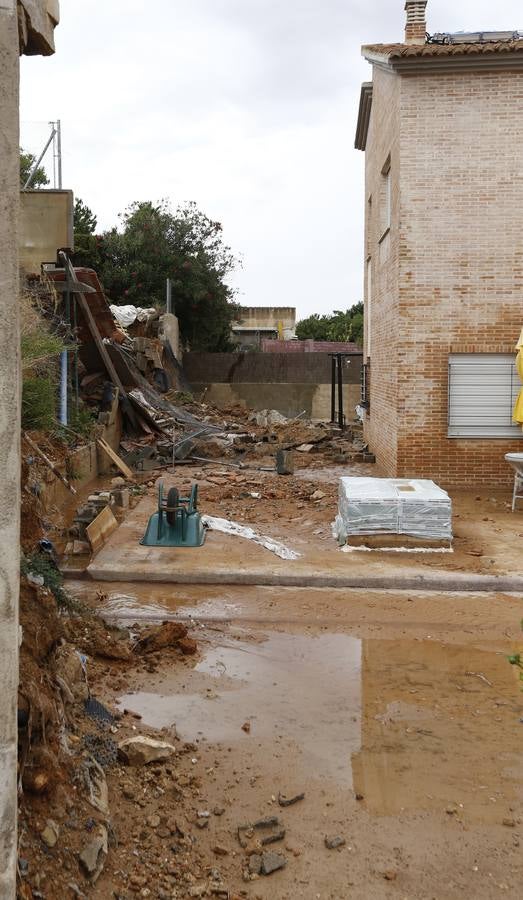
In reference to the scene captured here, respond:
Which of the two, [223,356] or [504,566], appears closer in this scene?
[504,566]

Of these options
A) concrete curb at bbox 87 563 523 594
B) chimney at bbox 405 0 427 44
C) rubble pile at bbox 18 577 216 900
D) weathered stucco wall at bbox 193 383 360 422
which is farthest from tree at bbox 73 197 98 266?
rubble pile at bbox 18 577 216 900

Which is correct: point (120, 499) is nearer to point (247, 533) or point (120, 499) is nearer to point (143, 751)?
point (247, 533)

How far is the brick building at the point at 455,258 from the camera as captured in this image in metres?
13.4

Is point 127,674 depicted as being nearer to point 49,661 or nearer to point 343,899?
point 49,661

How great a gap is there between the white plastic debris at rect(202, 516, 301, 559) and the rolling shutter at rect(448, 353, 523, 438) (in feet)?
16.8

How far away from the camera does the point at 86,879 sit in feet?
11.4

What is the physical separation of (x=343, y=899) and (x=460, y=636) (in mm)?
3858

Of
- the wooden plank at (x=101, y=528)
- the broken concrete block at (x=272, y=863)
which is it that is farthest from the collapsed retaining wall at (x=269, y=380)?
the broken concrete block at (x=272, y=863)

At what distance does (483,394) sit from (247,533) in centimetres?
588

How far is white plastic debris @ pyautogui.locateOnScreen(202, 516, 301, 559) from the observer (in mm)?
9633

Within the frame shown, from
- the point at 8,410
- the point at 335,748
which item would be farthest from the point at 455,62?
the point at 8,410

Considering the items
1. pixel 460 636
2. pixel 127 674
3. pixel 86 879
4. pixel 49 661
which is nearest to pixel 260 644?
pixel 127 674

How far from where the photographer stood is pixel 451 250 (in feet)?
45.0

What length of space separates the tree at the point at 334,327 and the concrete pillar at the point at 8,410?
49543mm
